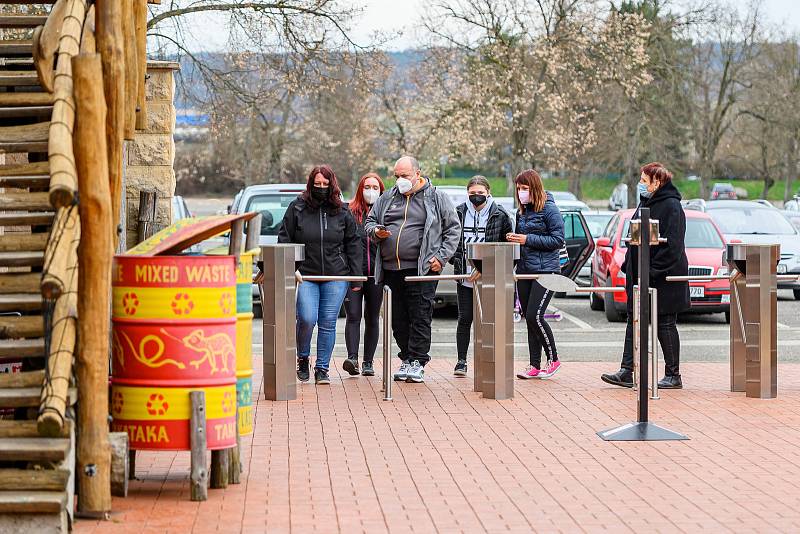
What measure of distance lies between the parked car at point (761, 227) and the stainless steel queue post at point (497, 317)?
40.7ft

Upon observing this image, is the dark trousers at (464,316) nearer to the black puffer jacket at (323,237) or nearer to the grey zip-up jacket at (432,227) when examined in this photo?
the grey zip-up jacket at (432,227)

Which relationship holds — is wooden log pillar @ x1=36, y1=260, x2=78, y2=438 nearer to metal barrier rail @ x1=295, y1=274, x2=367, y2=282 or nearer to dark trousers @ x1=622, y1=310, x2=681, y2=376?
metal barrier rail @ x1=295, y1=274, x2=367, y2=282

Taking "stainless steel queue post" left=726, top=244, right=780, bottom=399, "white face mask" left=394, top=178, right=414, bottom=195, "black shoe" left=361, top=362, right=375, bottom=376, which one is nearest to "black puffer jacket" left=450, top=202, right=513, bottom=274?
"white face mask" left=394, top=178, right=414, bottom=195

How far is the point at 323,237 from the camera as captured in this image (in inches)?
469

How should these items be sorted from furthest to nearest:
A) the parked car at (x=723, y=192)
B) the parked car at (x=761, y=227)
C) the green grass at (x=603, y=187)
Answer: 1. the green grass at (x=603, y=187)
2. the parked car at (x=723, y=192)
3. the parked car at (x=761, y=227)

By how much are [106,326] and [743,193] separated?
296 feet

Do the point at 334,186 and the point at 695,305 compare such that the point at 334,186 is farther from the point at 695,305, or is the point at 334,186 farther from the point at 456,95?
the point at 456,95

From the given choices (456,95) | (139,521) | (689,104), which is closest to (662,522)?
(139,521)

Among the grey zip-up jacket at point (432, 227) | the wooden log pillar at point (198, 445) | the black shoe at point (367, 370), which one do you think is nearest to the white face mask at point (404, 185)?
the grey zip-up jacket at point (432, 227)

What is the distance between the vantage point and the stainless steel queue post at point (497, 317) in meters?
11.0

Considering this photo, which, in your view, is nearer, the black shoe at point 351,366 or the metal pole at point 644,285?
the metal pole at point 644,285

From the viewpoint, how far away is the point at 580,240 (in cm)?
2220

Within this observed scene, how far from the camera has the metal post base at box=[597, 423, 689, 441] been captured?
29.6ft

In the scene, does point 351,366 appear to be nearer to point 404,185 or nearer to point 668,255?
point 404,185
